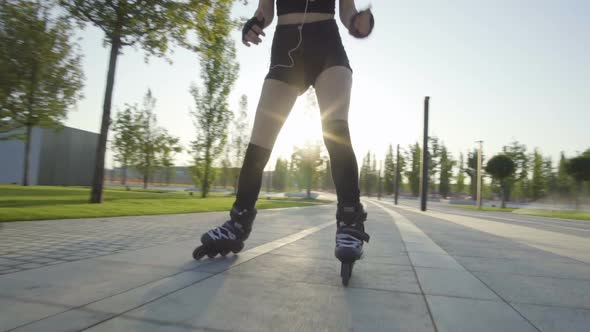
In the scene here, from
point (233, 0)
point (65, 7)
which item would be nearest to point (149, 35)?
point (65, 7)

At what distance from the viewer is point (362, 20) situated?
2348mm

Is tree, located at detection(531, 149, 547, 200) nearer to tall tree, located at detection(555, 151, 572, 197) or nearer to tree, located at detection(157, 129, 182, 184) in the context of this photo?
tall tree, located at detection(555, 151, 572, 197)

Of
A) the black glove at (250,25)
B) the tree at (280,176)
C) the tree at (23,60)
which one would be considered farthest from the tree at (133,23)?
the tree at (280,176)

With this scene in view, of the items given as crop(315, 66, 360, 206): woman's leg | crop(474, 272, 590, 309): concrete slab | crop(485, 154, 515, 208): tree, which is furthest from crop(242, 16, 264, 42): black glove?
crop(485, 154, 515, 208): tree

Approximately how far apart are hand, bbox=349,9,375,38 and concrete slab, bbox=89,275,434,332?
1683 mm

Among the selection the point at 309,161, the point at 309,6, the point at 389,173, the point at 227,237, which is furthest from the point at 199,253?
the point at 389,173

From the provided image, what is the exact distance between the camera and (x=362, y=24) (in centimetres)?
236

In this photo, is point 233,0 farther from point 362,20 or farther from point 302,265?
point 302,265

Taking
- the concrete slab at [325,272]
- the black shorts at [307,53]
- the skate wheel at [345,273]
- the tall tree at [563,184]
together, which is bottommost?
the concrete slab at [325,272]

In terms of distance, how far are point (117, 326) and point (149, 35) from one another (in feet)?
32.7

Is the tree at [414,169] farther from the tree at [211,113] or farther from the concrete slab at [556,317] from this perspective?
the concrete slab at [556,317]

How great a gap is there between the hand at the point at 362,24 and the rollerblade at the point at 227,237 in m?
A: 1.43

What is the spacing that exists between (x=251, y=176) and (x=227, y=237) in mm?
434

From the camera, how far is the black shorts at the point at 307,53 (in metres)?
2.34
